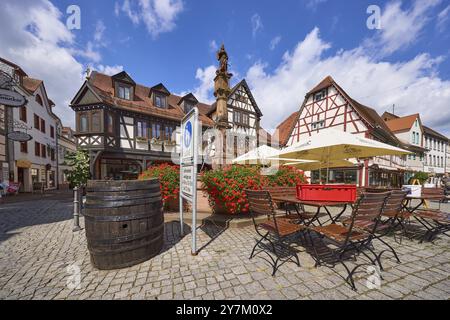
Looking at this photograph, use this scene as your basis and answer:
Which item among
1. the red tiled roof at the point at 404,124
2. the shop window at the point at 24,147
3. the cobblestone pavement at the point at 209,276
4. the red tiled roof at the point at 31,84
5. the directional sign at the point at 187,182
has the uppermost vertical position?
the red tiled roof at the point at 31,84

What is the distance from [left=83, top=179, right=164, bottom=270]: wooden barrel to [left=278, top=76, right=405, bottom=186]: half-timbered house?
48.0ft

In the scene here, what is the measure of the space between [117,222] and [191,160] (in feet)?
4.35

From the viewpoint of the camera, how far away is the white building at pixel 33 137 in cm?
1300

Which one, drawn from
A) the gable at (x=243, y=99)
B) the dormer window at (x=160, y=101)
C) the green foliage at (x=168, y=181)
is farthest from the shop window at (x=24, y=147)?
the gable at (x=243, y=99)

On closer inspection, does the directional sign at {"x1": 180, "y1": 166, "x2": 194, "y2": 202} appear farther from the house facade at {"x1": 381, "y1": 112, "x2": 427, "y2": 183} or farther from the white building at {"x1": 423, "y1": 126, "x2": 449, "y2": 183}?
the white building at {"x1": 423, "y1": 126, "x2": 449, "y2": 183}

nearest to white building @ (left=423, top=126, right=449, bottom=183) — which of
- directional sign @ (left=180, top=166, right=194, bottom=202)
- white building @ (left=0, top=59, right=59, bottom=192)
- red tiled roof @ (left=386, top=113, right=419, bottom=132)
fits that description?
red tiled roof @ (left=386, top=113, right=419, bottom=132)

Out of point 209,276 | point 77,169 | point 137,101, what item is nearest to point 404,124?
point 137,101

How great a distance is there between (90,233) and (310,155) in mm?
4454

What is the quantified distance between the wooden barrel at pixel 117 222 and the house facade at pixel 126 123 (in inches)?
362

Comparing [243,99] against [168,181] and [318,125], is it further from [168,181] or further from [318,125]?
[168,181]

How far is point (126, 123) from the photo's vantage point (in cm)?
1302

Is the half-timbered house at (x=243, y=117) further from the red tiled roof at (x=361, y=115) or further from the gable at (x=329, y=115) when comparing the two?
the red tiled roof at (x=361, y=115)

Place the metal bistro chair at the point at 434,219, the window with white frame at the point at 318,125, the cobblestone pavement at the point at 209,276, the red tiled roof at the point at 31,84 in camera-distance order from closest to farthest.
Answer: the cobblestone pavement at the point at 209,276 → the metal bistro chair at the point at 434,219 → the red tiled roof at the point at 31,84 → the window with white frame at the point at 318,125
